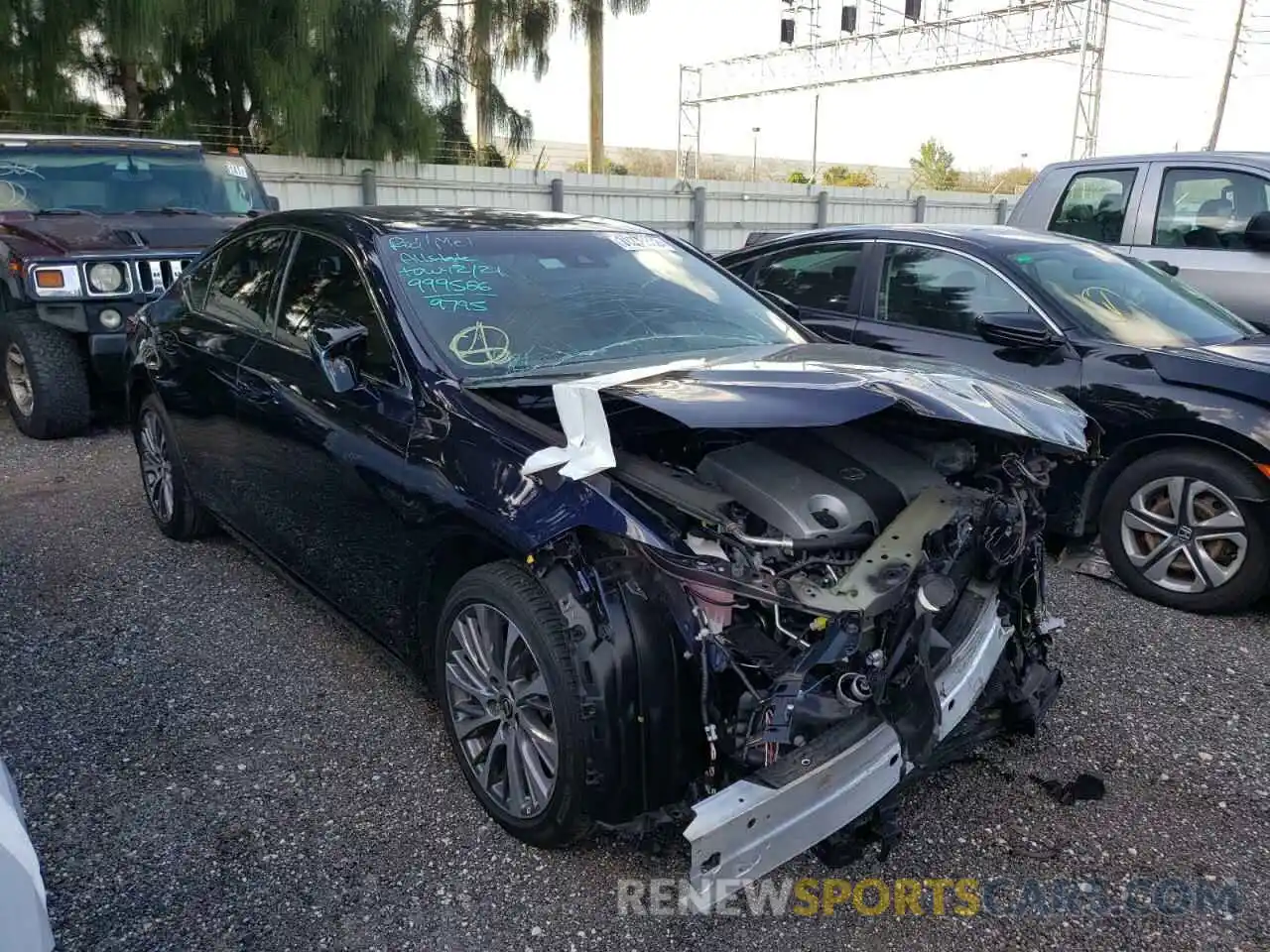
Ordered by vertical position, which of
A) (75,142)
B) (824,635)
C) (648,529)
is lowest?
(824,635)

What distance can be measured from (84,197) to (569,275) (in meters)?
5.46

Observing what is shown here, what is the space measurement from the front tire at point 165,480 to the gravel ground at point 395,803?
1.78ft

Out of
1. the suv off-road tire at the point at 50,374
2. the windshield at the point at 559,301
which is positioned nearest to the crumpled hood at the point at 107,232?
the suv off-road tire at the point at 50,374

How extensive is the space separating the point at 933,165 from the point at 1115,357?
51787mm

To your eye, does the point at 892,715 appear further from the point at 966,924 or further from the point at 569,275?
the point at 569,275

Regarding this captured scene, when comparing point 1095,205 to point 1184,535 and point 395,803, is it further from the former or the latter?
point 395,803

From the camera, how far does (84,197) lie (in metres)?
7.29

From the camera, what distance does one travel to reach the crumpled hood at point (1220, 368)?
4074 mm

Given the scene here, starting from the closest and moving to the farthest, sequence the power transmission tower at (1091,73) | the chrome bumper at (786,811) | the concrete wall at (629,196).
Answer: the chrome bumper at (786,811) → the concrete wall at (629,196) → the power transmission tower at (1091,73)

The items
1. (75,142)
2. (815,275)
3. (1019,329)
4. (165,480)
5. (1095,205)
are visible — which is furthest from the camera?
(75,142)

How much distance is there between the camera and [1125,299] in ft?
16.0

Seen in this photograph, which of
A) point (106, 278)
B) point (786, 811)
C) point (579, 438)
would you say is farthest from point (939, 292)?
point (106, 278)

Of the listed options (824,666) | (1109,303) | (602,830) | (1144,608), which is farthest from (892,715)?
(1109,303)

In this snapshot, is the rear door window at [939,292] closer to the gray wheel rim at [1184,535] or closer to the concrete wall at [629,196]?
the gray wheel rim at [1184,535]
